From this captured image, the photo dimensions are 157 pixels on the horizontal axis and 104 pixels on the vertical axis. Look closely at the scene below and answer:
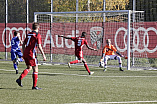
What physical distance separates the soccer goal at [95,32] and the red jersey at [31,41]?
9.22 metres

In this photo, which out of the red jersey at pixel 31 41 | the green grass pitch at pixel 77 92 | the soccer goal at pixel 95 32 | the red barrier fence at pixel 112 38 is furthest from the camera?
the soccer goal at pixel 95 32

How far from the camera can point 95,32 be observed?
913 inches

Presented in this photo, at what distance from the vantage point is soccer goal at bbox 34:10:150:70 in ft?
69.3

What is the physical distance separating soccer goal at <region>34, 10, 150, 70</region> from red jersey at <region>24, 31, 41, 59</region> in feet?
30.2

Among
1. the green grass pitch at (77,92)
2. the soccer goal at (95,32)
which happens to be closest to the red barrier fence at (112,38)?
the soccer goal at (95,32)

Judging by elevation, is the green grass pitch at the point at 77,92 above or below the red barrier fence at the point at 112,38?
below

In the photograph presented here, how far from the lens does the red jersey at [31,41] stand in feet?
37.4

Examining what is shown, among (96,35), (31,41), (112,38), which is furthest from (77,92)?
(96,35)

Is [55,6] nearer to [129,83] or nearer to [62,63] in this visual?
[62,63]

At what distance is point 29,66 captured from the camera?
1164cm

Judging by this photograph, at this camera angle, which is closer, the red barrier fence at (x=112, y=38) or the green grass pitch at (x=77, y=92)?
the green grass pitch at (x=77, y=92)

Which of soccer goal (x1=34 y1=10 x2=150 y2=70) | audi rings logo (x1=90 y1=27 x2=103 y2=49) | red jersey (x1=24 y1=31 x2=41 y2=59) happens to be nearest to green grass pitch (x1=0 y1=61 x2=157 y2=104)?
red jersey (x1=24 y1=31 x2=41 y2=59)

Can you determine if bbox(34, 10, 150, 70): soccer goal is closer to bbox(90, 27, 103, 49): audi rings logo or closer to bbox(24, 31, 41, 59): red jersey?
bbox(90, 27, 103, 49): audi rings logo

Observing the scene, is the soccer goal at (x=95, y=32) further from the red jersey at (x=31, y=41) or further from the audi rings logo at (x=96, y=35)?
the red jersey at (x=31, y=41)
